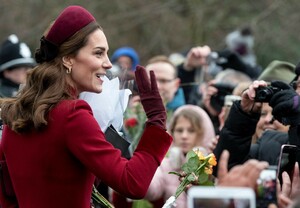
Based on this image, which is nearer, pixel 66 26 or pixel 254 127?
pixel 66 26

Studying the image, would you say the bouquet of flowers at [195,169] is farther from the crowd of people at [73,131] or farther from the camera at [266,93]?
the camera at [266,93]

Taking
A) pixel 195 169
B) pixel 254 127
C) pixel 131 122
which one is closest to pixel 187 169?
pixel 195 169

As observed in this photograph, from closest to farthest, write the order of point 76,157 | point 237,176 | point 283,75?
point 237,176 < point 76,157 < point 283,75

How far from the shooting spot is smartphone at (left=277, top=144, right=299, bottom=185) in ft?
16.3

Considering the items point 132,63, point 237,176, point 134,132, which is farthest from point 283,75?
point 132,63

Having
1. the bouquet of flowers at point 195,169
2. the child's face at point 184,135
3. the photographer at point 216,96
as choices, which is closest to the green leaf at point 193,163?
the bouquet of flowers at point 195,169

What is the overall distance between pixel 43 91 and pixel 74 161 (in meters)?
0.36

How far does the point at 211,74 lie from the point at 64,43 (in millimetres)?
7127

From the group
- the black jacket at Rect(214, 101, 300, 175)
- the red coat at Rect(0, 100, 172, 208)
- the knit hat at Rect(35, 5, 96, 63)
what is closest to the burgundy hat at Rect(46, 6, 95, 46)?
the knit hat at Rect(35, 5, 96, 63)

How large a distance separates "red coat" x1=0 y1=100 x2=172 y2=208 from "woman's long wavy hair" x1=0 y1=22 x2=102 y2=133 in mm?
47

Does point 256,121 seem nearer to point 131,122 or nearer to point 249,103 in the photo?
point 249,103

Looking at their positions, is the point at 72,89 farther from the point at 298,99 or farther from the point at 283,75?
the point at 283,75

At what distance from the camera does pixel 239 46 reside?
13508 mm

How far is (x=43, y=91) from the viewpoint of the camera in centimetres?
477
